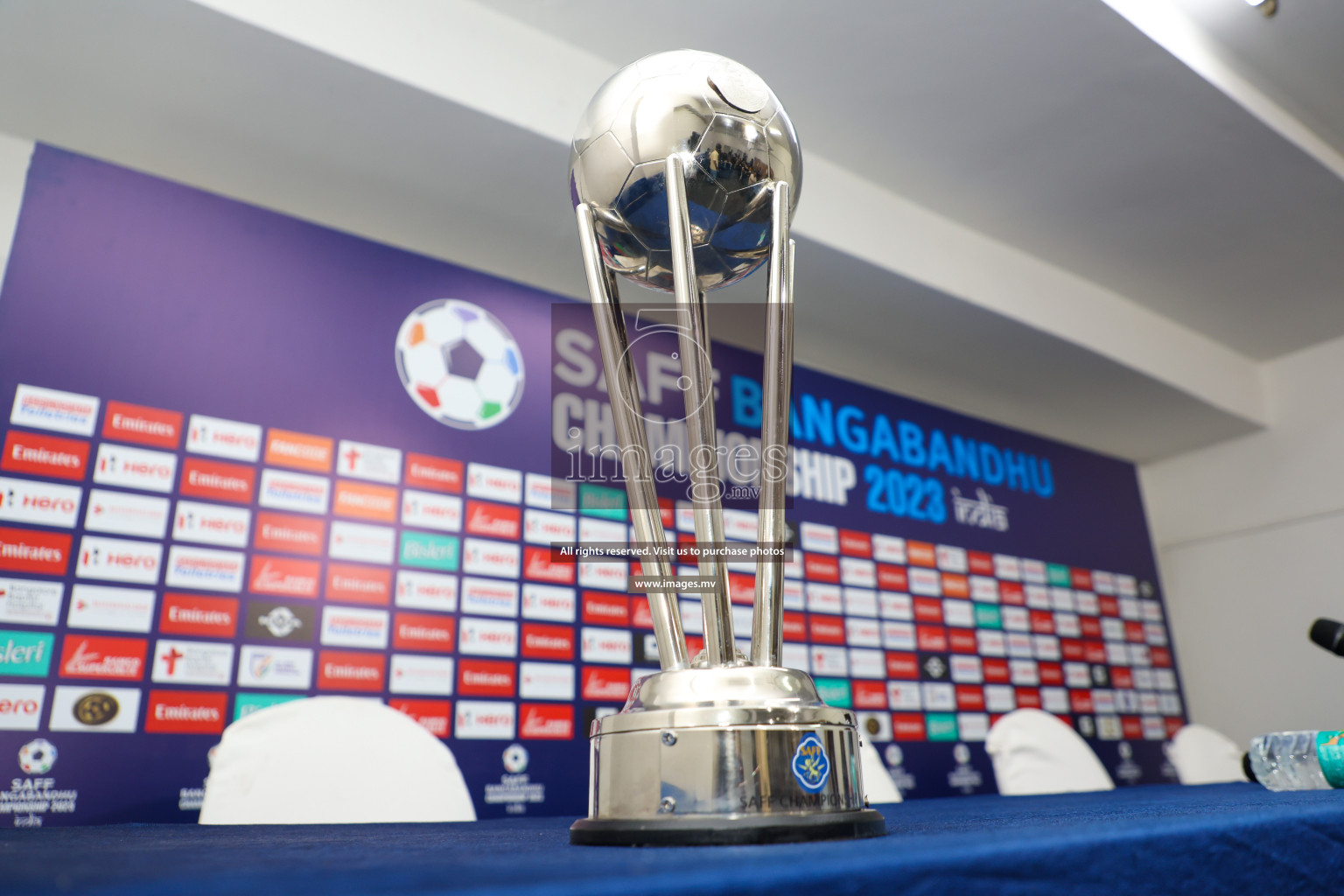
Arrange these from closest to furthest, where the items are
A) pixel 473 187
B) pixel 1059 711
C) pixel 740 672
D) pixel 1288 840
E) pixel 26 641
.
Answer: pixel 1288 840 < pixel 740 672 < pixel 26 641 < pixel 473 187 < pixel 1059 711

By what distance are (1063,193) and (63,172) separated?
2.75 meters

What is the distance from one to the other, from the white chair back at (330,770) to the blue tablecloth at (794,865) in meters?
0.72

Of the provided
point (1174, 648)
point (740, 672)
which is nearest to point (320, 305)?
point (740, 672)

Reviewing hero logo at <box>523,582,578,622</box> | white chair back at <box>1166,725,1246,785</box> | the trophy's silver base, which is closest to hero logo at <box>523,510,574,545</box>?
hero logo at <box>523,582,578,622</box>

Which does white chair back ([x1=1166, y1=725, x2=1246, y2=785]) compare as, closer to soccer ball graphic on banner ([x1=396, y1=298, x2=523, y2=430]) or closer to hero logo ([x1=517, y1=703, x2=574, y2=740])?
hero logo ([x1=517, y1=703, x2=574, y2=740])

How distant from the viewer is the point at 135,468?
6.00ft

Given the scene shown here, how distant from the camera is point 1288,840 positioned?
391 mm

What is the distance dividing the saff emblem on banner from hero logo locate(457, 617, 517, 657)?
5.80 feet

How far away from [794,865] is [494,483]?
2.14 m

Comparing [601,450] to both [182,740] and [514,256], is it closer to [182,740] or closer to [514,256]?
[514,256]

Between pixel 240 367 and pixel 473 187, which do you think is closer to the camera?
pixel 240 367

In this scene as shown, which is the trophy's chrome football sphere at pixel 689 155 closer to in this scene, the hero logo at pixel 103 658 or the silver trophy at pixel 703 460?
the silver trophy at pixel 703 460

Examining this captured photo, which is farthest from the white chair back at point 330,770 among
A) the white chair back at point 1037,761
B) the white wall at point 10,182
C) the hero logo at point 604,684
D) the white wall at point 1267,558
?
the white wall at point 1267,558

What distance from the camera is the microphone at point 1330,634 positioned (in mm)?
944
